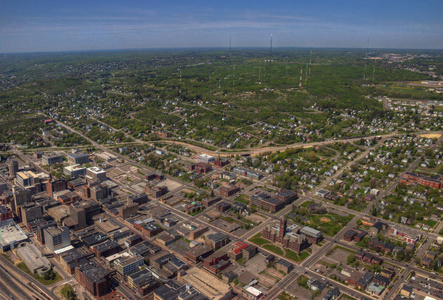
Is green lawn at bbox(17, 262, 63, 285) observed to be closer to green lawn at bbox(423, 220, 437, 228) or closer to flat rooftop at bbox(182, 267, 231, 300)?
flat rooftop at bbox(182, 267, 231, 300)

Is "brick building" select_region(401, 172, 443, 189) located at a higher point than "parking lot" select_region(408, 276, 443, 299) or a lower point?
higher

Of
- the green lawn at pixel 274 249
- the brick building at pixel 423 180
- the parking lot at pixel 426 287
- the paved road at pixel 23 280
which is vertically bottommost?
the paved road at pixel 23 280

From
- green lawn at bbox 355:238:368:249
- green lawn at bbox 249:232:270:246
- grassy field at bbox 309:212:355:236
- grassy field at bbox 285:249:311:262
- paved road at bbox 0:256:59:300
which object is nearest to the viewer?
paved road at bbox 0:256:59:300

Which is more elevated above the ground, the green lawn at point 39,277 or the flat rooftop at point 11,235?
the flat rooftop at point 11,235

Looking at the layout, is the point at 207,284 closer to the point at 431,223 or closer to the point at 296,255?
the point at 296,255

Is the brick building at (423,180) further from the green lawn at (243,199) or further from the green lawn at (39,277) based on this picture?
the green lawn at (39,277)

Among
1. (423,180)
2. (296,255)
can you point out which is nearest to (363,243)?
(296,255)

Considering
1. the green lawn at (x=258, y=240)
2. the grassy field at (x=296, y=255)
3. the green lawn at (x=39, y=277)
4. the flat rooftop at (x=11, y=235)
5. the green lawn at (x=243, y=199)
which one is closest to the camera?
the green lawn at (x=39, y=277)

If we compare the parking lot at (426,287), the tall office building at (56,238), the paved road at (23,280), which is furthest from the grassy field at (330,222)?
the paved road at (23,280)

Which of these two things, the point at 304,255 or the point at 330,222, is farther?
the point at 330,222

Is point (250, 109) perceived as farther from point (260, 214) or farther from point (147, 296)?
point (147, 296)

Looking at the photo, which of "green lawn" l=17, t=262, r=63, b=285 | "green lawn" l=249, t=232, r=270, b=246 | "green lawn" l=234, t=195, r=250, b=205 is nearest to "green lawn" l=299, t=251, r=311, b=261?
"green lawn" l=249, t=232, r=270, b=246

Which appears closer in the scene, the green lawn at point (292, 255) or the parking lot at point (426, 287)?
the parking lot at point (426, 287)
